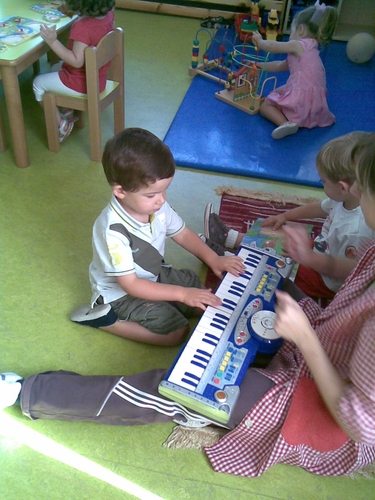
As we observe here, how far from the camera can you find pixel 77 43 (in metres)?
1.86

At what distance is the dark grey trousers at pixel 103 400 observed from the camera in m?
1.08

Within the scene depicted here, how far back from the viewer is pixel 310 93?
8.23ft

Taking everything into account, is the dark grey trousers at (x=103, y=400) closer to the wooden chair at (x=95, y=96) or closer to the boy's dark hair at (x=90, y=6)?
the wooden chair at (x=95, y=96)

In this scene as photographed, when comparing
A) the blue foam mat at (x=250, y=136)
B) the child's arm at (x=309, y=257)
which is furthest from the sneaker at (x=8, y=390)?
the blue foam mat at (x=250, y=136)

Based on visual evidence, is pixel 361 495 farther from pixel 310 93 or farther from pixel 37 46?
pixel 310 93

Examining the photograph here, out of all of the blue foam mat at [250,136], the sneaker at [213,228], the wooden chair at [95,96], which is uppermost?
the wooden chair at [95,96]

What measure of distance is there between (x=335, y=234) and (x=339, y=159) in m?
0.22

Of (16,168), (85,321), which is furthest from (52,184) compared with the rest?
(85,321)

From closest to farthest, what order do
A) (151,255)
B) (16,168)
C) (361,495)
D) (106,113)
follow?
(361,495)
(151,255)
(16,168)
(106,113)

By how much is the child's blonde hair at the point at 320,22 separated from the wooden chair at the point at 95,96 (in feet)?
3.49

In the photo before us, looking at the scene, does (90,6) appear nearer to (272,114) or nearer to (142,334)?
(272,114)

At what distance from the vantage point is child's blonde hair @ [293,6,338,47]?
2406 millimetres

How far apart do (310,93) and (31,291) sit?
71.5 inches

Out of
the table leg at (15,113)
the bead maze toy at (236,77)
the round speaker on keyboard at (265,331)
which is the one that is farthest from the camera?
the bead maze toy at (236,77)
